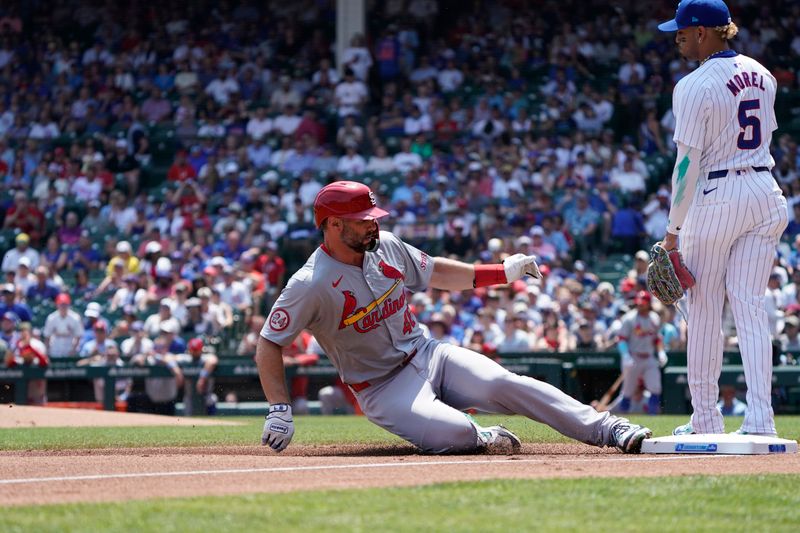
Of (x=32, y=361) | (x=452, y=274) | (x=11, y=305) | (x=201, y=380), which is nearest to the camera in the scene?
(x=452, y=274)

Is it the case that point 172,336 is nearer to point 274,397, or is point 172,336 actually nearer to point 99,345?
point 99,345

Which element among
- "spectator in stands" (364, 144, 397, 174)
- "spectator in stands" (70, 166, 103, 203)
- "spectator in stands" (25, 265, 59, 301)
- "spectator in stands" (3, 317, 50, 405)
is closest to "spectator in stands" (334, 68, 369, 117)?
"spectator in stands" (364, 144, 397, 174)

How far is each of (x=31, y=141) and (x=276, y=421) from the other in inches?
687

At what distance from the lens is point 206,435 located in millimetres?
9047

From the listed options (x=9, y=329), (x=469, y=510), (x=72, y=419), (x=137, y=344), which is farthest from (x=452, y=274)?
(x=9, y=329)

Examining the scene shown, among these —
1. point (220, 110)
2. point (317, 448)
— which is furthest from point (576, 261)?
point (317, 448)

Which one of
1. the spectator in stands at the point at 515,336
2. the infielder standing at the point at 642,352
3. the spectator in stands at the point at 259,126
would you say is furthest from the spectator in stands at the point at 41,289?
the infielder standing at the point at 642,352

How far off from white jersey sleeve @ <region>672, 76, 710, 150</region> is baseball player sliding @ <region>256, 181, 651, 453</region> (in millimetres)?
1040

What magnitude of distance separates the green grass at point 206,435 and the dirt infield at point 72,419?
687mm

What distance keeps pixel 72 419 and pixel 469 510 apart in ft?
26.4

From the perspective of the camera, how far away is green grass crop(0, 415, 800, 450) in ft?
26.3

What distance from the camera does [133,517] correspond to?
4.11 metres

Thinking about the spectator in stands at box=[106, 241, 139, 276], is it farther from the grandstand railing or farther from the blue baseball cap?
the blue baseball cap

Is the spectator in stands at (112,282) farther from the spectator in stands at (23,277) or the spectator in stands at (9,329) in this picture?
the spectator in stands at (9,329)
